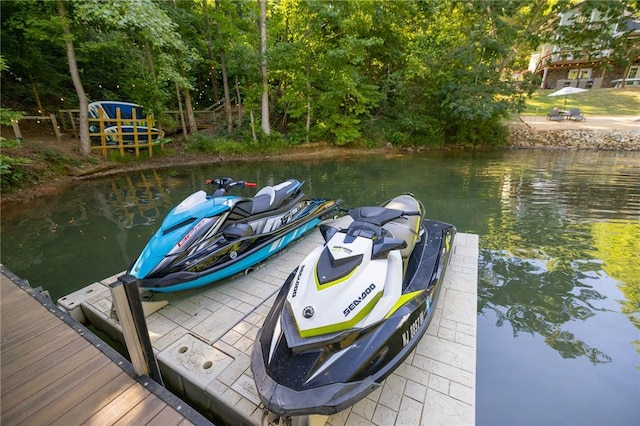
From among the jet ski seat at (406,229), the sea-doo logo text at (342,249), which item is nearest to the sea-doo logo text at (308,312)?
the sea-doo logo text at (342,249)

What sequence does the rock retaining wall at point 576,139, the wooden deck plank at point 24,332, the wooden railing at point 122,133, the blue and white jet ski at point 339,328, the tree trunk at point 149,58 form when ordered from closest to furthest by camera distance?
the blue and white jet ski at point 339,328
the wooden deck plank at point 24,332
the wooden railing at point 122,133
the tree trunk at point 149,58
the rock retaining wall at point 576,139

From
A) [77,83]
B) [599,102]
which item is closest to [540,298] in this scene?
[77,83]

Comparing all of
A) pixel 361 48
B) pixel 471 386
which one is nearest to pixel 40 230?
pixel 471 386

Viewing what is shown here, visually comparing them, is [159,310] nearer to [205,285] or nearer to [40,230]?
[205,285]

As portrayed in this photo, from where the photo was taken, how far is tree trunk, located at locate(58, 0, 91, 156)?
6.65 meters

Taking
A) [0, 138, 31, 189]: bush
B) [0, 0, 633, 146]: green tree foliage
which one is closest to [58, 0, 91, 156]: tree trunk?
[0, 0, 633, 146]: green tree foliage

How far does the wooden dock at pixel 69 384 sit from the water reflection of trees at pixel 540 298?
260 centimetres

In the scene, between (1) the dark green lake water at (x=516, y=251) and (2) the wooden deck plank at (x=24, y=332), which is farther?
(1) the dark green lake water at (x=516, y=251)

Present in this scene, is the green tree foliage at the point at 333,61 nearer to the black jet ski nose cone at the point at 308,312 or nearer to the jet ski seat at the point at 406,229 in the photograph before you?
the jet ski seat at the point at 406,229

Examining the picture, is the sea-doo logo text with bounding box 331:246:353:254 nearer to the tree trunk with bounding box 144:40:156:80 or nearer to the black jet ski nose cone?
the black jet ski nose cone

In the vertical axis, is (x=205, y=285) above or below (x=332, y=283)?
below

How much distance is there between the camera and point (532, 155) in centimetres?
1068

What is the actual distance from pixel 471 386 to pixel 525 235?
128 inches

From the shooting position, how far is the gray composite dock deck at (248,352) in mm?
1633
